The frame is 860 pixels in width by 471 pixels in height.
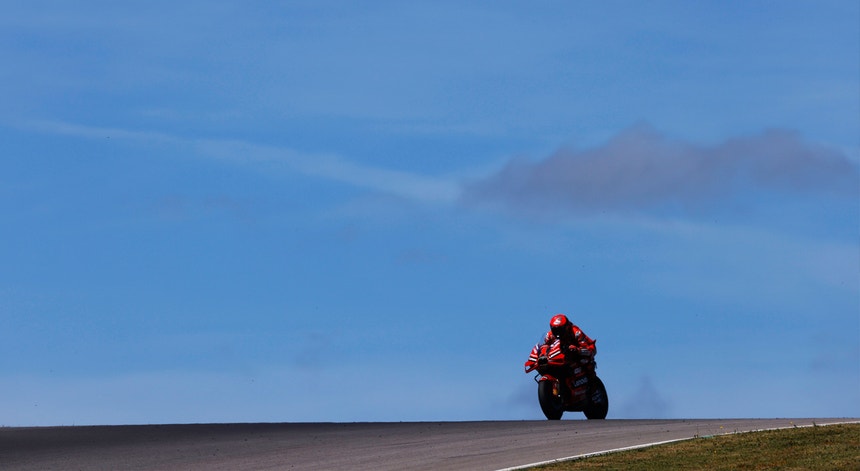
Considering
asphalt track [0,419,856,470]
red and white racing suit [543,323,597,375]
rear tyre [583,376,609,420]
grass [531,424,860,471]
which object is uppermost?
red and white racing suit [543,323,597,375]

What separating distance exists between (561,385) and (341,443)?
8.05m

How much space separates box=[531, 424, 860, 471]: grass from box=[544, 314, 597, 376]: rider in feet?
26.3

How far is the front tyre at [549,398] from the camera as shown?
92.9ft

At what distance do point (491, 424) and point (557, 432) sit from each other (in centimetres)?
281

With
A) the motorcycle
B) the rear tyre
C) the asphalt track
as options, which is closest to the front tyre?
the motorcycle

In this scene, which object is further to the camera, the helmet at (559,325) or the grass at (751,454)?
the helmet at (559,325)

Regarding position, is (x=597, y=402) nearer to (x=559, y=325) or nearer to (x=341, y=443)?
(x=559, y=325)

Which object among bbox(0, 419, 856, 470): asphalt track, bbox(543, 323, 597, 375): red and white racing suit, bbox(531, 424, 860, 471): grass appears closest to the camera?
bbox(531, 424, 860, 471): grass

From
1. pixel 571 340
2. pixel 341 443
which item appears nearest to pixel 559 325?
pixel 571 340

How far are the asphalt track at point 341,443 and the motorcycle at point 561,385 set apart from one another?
7.48 ft

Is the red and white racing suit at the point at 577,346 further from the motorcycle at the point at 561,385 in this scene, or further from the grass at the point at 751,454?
the grass at the point at 751,454

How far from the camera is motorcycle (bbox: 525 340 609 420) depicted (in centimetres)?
2842

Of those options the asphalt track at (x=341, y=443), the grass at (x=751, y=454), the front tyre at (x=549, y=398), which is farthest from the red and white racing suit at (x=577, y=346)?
the grass at (x=751, y=454)

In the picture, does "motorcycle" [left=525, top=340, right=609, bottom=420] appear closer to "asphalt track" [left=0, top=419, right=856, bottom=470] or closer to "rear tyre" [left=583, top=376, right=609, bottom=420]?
"rear tyre" [left=583, top=376, right=609, bottom=420]
